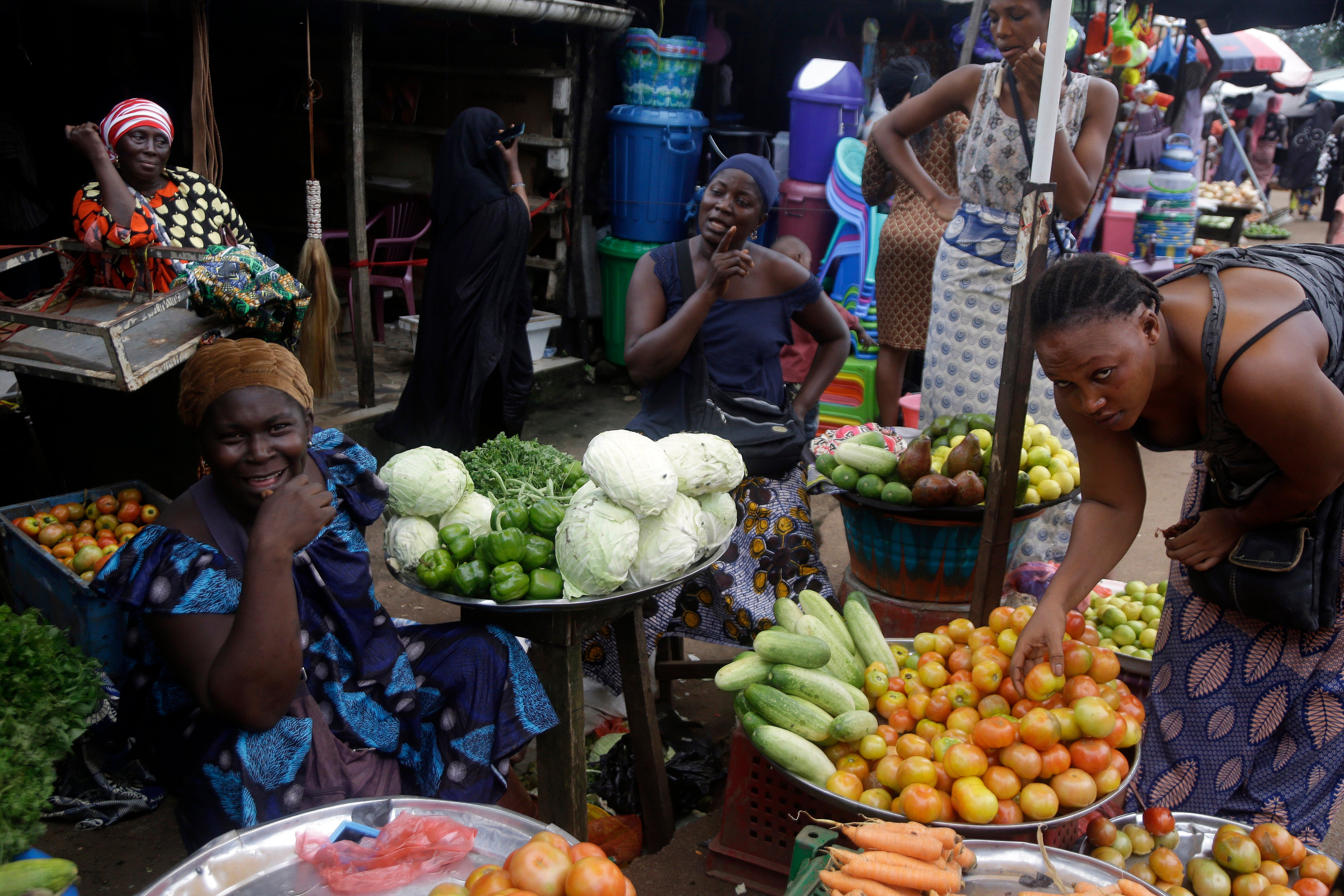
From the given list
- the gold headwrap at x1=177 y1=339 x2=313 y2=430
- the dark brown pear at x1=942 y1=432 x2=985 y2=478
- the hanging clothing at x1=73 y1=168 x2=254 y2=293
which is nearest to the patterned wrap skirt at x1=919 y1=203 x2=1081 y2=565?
the dark brown pear at x1=942 y1=432 x2=985 y2=478

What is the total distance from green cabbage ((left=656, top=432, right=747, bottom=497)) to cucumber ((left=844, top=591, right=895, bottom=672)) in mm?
515

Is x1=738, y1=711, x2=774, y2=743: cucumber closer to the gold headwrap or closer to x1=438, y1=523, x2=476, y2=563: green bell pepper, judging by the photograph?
x1=438, y1=523, x2=476, y2=563: green bell pepper

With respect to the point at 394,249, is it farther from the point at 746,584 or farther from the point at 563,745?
the point at 563,745

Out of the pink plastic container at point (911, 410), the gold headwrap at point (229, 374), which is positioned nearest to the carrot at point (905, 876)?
the gold headwrap at point (229, 374)

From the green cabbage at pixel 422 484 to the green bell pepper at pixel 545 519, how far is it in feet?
0.73

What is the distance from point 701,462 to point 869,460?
115 cm

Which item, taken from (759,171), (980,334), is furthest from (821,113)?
(759,171)

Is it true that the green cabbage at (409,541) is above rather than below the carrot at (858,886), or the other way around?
above

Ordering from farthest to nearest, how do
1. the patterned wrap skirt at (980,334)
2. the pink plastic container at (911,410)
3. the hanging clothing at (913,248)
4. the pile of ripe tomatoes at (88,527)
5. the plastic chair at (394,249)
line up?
1. the plastic chair at (394,249)
2. the hanging clothing at (913,248)
3. the pink plastic container at (911,410)
4. the patterned wrap skirt at (980,334)
5. the pile of ripe tomatoes at (88,527)

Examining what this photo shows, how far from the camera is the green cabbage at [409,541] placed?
7.84 feet

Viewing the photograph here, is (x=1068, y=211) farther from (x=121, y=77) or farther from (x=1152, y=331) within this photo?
(x=121, y=77)

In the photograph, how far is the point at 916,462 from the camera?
343 cm

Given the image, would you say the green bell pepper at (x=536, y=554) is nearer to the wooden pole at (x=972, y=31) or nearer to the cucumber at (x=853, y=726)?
the cucumber at (x=853, y=726)

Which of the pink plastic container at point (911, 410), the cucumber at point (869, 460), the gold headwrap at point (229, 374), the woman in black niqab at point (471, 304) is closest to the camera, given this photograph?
the gold headwrap at point (229, 374)
